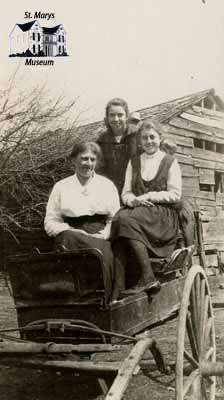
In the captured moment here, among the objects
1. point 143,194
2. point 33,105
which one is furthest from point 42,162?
point 143,194

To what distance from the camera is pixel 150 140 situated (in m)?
3.20

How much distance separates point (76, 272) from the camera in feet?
8.16

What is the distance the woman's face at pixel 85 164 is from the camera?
2969 mm

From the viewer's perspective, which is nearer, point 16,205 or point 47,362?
point 47,362

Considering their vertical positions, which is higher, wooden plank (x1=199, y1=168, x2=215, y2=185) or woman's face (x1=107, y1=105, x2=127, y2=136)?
woman's face (x1=107, y1=105, x2=127, y2=136)

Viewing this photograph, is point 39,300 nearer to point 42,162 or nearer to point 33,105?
point 42,162

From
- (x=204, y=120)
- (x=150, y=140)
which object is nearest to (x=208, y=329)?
(x=150, y=140)

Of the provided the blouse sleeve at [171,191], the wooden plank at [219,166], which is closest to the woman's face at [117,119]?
the blouse sleeve at [171,191]

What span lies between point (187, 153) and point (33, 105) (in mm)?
4367

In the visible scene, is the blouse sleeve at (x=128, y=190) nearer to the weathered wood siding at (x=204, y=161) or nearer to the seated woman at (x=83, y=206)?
the seated woman at (x=83, y=206)

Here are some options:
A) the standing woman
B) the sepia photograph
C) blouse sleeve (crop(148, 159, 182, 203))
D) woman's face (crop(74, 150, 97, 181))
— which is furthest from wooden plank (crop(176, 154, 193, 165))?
woman's face (crop(74, 150, 97, 181))

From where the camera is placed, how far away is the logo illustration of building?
4883 millimetres

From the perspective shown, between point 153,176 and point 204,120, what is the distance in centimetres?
792

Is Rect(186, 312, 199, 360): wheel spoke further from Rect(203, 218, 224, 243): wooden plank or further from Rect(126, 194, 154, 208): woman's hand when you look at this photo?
Rect(203, 218, 224, 243): wooden plank
